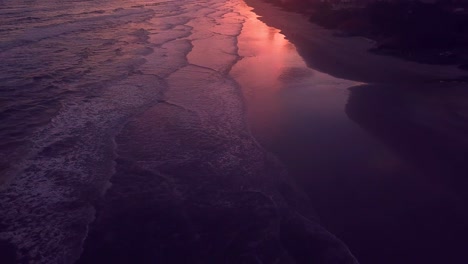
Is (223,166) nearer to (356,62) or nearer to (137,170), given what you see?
(137,170)

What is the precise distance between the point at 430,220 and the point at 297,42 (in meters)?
19.2

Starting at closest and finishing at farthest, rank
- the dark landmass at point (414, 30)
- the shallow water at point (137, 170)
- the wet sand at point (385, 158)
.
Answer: the shallow water at point (137, 170), the wet sand at point (385, 158), the dark landmass at point (414, 30)

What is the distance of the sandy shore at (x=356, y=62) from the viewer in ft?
55.2

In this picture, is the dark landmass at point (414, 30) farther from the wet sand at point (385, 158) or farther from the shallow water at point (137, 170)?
the shallow water at point (137, 170)

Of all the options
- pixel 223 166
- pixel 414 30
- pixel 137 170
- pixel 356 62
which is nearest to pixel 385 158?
pixel 223 166

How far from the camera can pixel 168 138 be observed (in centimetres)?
1088

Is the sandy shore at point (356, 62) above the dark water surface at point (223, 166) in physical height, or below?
below

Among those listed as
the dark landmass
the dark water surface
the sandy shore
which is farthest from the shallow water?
the dark landmass

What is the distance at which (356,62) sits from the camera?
1961 cm

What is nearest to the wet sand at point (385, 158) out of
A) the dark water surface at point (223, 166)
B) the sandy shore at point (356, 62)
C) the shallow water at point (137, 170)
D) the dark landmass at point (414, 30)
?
the dark water surface at point (223, 166)

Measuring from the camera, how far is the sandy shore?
662 inches

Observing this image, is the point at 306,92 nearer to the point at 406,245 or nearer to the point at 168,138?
the point at 168,138

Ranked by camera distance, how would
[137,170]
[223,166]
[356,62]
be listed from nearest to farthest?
[137,170]
[223,166]
[356,62]

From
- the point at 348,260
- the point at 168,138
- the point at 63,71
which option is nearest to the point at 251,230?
the point at 348,260
